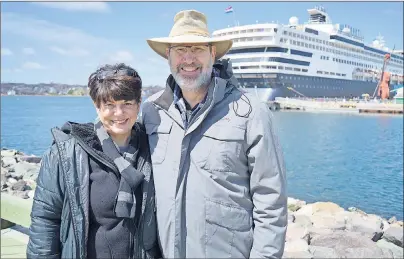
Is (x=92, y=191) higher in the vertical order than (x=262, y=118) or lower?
lower

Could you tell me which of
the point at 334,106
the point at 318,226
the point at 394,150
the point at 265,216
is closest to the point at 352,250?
the point at 318,226

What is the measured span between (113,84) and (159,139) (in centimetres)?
35

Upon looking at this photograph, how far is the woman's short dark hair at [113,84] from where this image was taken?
177 cm

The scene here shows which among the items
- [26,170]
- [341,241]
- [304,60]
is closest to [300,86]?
[304,60]

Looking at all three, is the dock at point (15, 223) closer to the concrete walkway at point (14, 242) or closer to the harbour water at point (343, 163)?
the concrete walkway at point (14, 242)

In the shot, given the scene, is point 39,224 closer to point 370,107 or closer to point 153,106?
point 153,106

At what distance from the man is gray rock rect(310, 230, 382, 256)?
3.16 metres

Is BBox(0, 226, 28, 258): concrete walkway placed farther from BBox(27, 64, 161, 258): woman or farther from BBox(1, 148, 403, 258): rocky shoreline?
BBox(1, 148, 403, 258): rocky shoreline

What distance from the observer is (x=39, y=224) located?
5.57 ft

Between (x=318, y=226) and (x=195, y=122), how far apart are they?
5372 mm

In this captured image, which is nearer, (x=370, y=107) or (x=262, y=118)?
(x=262, y=118)

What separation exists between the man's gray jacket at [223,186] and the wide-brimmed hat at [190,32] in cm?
28

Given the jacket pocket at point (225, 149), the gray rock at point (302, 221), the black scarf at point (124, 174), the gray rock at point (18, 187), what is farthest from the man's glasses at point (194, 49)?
the gray rock at point (18, 187)

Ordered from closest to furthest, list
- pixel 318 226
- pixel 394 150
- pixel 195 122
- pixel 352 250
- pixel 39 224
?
pixel 39 224 < pixel 195 122 < pixel 352 250 < pixel 318 226 < pixel 394 150
